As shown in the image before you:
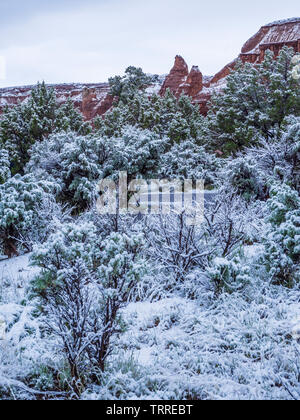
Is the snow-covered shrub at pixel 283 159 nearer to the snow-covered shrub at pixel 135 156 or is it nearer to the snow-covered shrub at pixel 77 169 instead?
the snow-covered shrub at pixel 135 156

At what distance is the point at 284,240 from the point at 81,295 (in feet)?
10.5

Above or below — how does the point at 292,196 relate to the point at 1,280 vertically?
above

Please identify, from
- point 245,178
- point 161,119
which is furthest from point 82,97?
point 245,178

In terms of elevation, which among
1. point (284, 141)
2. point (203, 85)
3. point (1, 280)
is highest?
point (203, 85)

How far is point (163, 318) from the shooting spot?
4223mm

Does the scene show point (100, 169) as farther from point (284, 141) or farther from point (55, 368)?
point (55, 368)

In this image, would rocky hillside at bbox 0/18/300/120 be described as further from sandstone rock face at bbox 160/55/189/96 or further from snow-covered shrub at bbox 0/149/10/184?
snow-covered shrub at bbox 0/149/10/184

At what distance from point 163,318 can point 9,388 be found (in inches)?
76.7

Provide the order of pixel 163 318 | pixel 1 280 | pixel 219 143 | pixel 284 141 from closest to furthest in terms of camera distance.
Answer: pixel 163 318, pixel 1 280, pixel 284 141, pixel 219 143

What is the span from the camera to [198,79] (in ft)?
147

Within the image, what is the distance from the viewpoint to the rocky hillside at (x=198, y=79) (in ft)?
121

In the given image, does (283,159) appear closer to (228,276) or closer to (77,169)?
(77,169)

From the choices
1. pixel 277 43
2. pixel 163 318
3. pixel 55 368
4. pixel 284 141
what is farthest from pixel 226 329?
pixel 277 43

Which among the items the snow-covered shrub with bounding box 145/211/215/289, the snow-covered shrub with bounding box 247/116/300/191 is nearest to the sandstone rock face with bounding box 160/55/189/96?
the snow-covered shrub with bounding box 247/116/300/191
